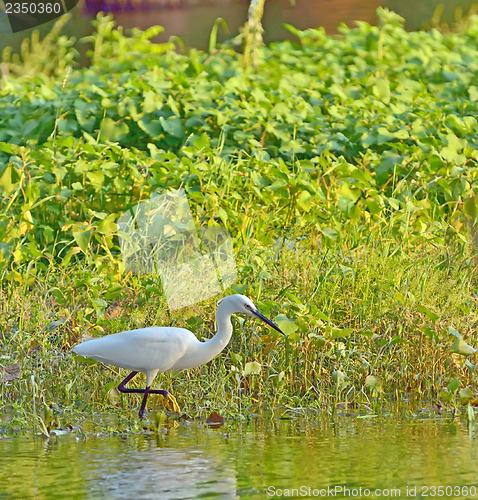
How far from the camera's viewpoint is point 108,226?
6871 millimetres

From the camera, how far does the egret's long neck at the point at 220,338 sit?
220 inches

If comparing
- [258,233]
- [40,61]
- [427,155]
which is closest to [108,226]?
[258,233]

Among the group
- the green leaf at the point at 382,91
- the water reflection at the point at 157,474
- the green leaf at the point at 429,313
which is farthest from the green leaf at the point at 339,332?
the green leaf at the point at 382,91

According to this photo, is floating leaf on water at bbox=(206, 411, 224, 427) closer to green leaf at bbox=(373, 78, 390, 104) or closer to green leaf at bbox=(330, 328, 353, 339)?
green leaf at bbox=(330, 328, 353, 339)

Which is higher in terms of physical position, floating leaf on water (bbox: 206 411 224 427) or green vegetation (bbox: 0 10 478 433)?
green vegetation (bbox: 0 10 478 433)

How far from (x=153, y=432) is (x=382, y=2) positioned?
43.5ft

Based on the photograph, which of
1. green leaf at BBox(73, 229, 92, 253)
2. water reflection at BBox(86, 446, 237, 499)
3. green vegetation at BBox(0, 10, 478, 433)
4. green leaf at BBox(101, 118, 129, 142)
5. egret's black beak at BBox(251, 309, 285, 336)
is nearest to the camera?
water reflection at BBox(86, 446, 237, 499)

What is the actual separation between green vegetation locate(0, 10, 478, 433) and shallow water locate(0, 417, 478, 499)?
1.03 feet

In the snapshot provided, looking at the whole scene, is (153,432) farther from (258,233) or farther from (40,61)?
(40,61)

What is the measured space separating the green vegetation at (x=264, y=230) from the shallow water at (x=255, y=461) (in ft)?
1.03

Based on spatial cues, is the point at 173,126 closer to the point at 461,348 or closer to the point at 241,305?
the point at 241,305

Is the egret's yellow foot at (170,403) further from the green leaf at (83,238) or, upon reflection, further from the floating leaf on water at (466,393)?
the floating leaf on water at (466,393)

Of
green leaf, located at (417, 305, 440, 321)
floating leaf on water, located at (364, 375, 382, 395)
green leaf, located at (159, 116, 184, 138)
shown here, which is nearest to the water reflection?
floating leaf on water, located at (364, 375, 382, 395)

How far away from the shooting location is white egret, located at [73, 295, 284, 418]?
550cm
